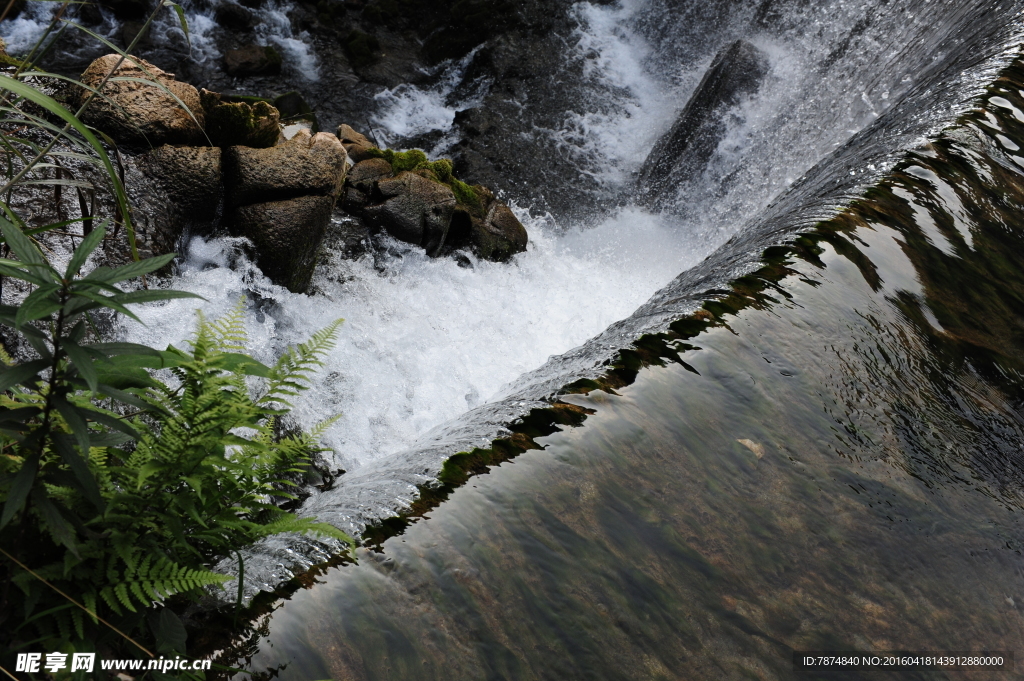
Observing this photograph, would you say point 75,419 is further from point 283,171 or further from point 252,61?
point 252,61

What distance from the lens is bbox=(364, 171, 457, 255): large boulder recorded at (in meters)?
7.09

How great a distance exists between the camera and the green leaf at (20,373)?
4.75 ft

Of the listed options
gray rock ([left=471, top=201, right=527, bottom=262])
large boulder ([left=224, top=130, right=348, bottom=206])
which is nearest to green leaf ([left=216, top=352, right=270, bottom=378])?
large boulder ([left=224, top=130, right=348, bottom=206])

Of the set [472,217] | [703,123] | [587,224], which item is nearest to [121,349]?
[472,217]

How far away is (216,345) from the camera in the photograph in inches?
78.0

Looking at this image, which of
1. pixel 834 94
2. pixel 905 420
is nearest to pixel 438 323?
pixel 905 420

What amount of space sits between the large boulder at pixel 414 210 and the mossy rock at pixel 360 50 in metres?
4.82

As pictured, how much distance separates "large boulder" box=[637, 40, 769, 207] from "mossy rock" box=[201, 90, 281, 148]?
520cm

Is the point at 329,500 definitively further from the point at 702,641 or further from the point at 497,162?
the point at 497,162

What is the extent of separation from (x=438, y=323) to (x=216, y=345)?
4.72 meters

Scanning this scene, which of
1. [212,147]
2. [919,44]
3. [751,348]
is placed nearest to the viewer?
[751,348]

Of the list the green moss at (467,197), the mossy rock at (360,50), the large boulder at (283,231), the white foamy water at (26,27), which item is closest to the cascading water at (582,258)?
the large boulder at (283,231)

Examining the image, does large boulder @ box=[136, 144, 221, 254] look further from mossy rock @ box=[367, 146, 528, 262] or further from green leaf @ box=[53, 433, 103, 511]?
green leaf @ box=[53, 433, 103, 511]

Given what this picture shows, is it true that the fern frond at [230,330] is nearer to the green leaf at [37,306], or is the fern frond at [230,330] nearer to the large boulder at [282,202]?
the green leaf at [37,306]
